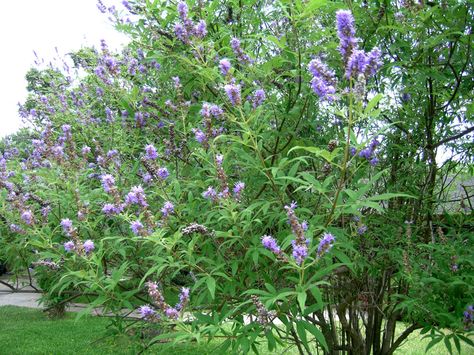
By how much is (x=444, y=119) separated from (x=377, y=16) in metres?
1.03

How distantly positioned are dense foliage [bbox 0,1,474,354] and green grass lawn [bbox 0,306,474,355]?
442 centimetres

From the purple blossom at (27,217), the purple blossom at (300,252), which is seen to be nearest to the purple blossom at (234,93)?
the purple blossom at (300,252)

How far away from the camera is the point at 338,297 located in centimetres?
457

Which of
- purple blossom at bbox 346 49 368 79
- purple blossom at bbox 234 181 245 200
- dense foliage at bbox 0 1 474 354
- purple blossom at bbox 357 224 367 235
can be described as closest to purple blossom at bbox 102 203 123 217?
dense foliage at bbox 0 1 474 354

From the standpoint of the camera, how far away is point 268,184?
319 cm

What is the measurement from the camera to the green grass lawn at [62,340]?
30.1 ft

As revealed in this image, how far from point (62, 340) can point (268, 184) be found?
879 centimetres

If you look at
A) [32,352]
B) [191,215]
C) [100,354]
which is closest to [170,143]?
[191,215]

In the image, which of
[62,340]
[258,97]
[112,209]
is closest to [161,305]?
[112,209]

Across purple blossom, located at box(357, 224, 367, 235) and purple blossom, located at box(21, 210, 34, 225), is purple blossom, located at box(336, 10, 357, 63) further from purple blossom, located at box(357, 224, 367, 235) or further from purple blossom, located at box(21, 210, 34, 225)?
purple blossom, located at box(21, 210, 34, 225)

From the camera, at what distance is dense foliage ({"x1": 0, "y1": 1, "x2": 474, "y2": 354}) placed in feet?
8.98

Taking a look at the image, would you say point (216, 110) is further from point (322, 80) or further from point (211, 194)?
point (322, 80)

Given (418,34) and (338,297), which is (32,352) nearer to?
(338,297)

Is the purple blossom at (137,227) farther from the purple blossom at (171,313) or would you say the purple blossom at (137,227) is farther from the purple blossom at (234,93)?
the purple blossom at (234,93)
